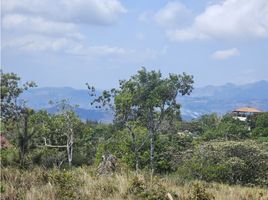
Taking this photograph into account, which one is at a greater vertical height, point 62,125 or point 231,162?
point 62,125

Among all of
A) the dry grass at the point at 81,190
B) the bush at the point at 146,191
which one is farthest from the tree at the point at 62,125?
the bush at the point at 146,191

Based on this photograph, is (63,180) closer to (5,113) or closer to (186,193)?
(186,193)

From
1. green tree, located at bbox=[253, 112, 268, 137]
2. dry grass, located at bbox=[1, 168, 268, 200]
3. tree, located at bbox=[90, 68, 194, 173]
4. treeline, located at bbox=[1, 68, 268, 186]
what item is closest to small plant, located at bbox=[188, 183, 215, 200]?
dry grass, located at bbox=[1, 168, 268, 200]

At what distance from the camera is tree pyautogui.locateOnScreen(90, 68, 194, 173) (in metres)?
29.1

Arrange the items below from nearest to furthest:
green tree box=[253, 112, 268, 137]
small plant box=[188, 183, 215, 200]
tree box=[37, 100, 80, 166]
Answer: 1. small plant box=[188, 183, 215, 200]
2. tree box=[37, 100, 80, 166]
3. green tree box=[253, 112, 268, 137]

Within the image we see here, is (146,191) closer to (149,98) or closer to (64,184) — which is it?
(64,184)

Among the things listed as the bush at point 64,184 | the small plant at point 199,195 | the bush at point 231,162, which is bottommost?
the bush at point 231,162

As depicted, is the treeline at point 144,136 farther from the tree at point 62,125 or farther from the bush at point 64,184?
the bush at point 64,184

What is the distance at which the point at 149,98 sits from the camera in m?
29.0

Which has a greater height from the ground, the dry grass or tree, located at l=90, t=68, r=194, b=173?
tree, located at l=90, t=68, r=194, b=173

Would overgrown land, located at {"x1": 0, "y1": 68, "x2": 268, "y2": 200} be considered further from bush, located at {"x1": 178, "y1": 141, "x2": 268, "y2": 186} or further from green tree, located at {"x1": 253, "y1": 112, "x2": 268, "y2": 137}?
green tree, located at {"x1": 253, "y1": 112, "x2": 268, "y2": 137}

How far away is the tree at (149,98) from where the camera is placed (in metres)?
29.1

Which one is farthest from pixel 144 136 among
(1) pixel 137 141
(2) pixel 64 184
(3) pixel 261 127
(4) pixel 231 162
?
(3) pixel 261 127

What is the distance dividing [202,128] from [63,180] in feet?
215
